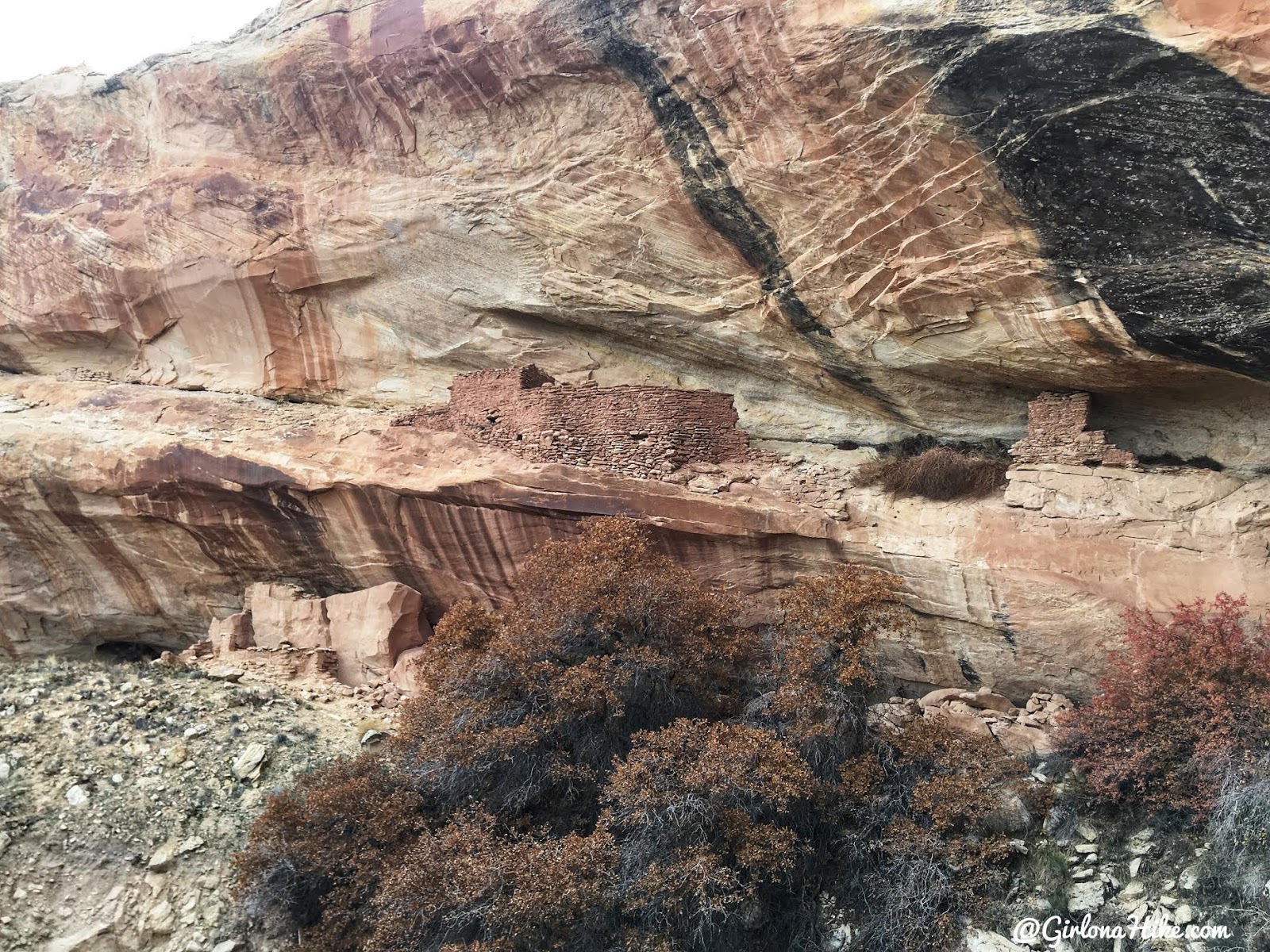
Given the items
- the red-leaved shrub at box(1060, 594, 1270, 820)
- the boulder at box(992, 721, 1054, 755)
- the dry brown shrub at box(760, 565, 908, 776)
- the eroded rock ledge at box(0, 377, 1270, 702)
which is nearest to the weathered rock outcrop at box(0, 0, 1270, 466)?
the eroded rock ledge at box(0, 377, 1270, 702)

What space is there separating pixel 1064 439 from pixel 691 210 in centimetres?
441

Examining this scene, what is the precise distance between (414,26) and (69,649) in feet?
32.3

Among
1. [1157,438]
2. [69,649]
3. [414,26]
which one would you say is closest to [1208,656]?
[1157,438]

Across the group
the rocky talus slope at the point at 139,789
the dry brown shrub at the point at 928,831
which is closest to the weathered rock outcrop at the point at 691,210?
the dry brown shrub at the point at 928,831

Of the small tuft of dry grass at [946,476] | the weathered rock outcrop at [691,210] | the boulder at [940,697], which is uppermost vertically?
the weathered rock outcrop at [691,210]

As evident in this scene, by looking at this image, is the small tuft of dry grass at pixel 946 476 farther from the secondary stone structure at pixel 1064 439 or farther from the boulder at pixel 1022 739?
Answer: the boulder at pixel 1022 739

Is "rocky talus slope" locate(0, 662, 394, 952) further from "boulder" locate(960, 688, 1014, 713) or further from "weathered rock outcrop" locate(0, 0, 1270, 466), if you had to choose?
"boulder" locate(960, 688, 1014, 713)

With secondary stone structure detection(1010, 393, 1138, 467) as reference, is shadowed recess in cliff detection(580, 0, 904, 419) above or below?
above

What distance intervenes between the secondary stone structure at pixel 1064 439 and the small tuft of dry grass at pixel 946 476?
1.03 ft

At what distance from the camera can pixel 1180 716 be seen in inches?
287

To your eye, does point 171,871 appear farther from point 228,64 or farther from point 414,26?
point 228,64

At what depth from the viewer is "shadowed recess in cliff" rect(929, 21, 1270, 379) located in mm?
7082

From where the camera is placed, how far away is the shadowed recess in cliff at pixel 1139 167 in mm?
7082

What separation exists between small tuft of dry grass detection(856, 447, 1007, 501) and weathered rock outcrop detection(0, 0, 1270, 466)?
0.86 meters
